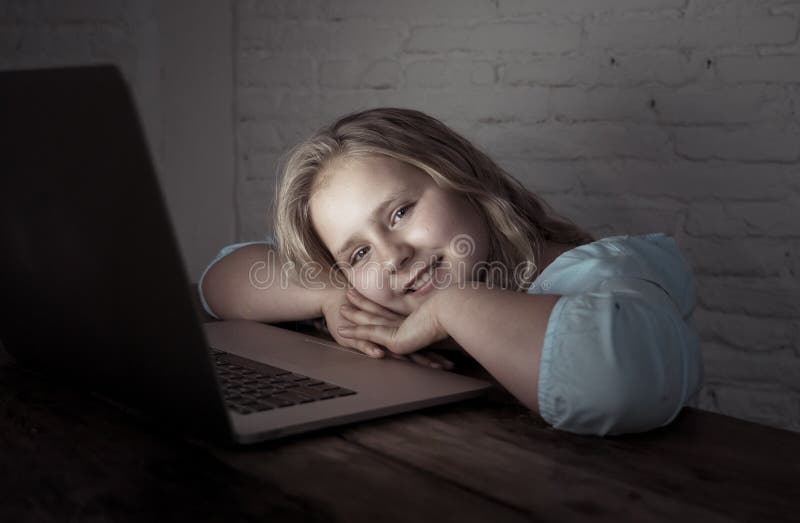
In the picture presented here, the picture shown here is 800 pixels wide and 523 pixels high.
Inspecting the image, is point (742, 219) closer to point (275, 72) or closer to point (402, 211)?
point (402, 211)

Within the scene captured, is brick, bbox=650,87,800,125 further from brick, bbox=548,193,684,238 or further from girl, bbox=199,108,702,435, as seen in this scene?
girl, bbox=199,108,702,435

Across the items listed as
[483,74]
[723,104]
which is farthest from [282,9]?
[723,104]

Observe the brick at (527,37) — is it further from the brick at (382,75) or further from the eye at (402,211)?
the eye at (402,211)

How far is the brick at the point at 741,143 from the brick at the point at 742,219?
86 millimetres

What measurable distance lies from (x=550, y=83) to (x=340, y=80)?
605 mm

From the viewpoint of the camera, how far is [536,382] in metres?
0.78

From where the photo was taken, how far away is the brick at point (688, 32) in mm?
1507

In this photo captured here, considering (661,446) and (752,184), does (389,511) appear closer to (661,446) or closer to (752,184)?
(661,446)

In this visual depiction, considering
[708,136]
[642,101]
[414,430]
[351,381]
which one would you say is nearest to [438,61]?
[642,101]

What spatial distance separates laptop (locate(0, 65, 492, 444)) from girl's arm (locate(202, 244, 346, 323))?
0.44 meters

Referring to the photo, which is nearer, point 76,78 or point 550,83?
point 76,78

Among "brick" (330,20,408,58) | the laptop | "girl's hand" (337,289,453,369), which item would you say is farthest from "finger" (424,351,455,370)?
"brick" (330,20,408,58)

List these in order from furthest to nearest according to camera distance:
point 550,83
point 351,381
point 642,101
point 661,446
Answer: point 550,83
point 642,101
point 351,381
point 661,446

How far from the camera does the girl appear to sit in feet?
2.52
